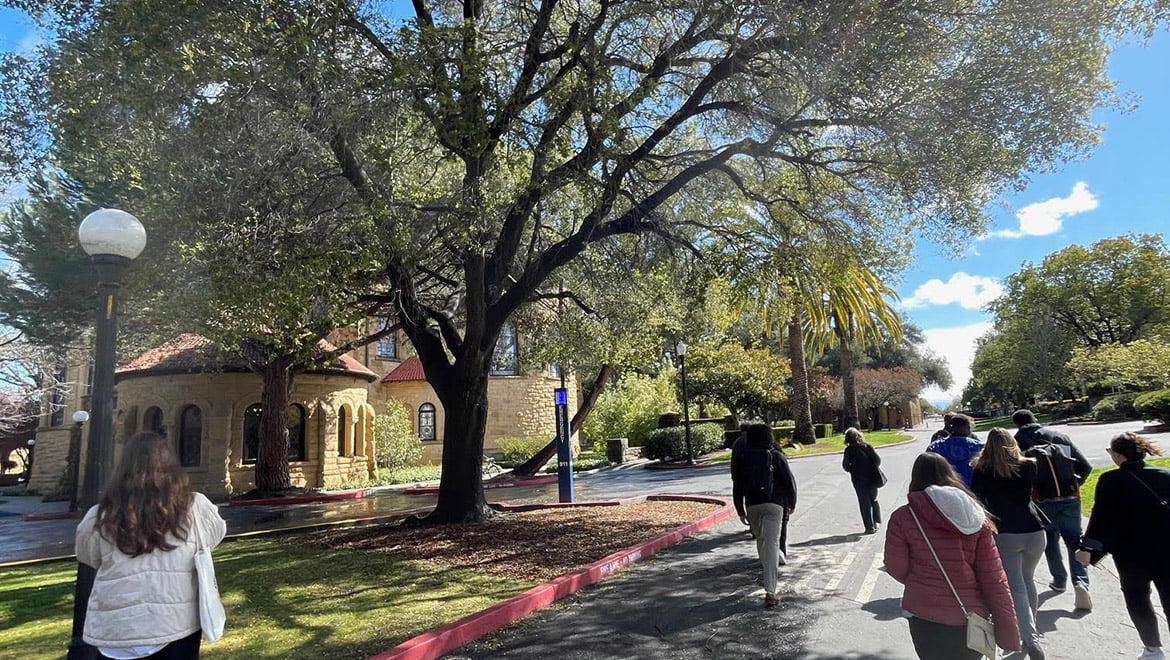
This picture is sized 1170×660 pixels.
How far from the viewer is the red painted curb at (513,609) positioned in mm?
5016

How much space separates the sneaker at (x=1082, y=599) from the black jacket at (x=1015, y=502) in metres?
1.43

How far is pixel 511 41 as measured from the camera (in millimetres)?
10141

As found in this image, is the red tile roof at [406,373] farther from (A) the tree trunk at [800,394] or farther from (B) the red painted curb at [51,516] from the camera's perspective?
(A) the tree trunk at [800,394]

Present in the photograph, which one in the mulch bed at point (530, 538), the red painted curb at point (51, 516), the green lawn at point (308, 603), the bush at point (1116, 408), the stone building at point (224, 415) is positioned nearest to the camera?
the green lawn at point (308, 603)

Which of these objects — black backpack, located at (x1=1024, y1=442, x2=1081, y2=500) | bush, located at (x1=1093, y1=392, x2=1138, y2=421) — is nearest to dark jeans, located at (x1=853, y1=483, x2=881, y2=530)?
black backpack, located at (x1=1024, y1=442, x2=1081, y2=500)

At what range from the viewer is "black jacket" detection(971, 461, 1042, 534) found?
4.71m

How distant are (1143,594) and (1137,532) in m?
0.40

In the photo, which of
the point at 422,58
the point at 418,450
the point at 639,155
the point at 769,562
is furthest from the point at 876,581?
the point at 418,450

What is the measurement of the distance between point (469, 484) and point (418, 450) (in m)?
18.1

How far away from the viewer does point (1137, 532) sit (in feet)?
13.6

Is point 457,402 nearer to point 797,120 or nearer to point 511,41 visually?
point 511,41

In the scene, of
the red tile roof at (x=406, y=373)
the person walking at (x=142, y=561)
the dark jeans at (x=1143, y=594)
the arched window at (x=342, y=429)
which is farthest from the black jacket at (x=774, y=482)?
the red tile roof at (x=406, y=373)

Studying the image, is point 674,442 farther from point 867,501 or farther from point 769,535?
point 769,535

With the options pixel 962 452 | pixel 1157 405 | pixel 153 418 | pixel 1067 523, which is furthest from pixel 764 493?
pixel 1157 405
